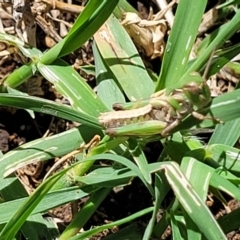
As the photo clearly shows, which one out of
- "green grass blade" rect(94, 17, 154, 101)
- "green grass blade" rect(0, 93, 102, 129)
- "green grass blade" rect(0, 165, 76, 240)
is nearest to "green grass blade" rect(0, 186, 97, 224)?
"green grass blade" rect(0, 165, 76, 240)

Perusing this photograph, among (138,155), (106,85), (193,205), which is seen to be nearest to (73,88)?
(106,85)

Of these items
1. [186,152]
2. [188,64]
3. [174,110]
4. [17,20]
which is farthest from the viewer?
[17,20]

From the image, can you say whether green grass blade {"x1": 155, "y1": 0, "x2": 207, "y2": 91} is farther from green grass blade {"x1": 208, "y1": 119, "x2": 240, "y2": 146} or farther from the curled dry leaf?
the curled dry leaf

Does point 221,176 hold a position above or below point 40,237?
above

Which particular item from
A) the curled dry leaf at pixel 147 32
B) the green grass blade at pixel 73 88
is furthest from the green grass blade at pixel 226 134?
the curled dry leaf at pixel 147 32

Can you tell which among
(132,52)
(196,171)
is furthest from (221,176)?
(132,52)

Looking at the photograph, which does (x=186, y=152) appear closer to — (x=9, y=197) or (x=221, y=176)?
(x=221, y=176)
